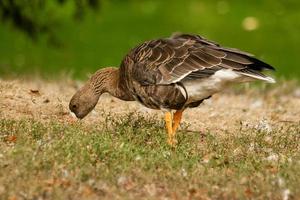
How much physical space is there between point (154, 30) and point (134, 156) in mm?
17139

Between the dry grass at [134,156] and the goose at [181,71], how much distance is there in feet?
1.07

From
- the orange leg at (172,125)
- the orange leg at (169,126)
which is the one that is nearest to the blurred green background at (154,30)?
the orange leg at (172,125)

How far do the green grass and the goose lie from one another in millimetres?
343

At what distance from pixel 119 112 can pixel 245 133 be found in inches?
70.9

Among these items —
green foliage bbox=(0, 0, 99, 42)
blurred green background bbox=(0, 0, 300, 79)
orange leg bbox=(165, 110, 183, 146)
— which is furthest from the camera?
blurred green background bbox=(0, 0, 300, 79)

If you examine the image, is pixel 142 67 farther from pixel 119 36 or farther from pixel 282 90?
pixel 119 36

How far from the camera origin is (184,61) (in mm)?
9484

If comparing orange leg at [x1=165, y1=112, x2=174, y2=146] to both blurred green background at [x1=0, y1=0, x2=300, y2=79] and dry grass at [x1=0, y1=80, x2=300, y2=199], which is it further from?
blurred green background at [x1=0, y1=0, x2=300, y2=79]

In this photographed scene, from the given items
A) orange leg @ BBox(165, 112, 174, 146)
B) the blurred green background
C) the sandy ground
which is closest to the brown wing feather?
orange leg @ BBox(165, 112, 174, 146)

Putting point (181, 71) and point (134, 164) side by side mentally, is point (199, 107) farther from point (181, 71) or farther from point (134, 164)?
point (134, 164)

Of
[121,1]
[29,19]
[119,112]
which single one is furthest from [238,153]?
[121,1]

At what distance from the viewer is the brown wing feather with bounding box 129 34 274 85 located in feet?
30.7

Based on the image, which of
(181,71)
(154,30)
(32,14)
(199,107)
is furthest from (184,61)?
(154,30)

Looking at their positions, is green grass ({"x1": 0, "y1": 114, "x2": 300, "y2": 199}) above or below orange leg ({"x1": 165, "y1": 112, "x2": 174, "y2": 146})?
below
